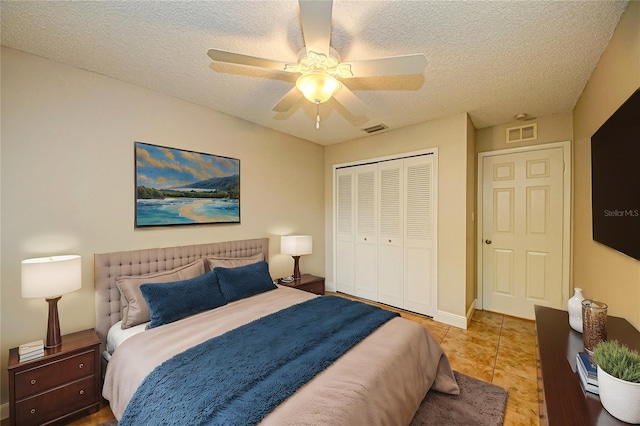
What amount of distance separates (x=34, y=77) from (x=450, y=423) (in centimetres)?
393

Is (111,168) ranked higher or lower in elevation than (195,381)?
higher

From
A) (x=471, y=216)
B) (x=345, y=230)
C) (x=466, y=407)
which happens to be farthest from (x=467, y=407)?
(x=345, y=230)

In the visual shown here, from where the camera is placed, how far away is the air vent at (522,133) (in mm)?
3340

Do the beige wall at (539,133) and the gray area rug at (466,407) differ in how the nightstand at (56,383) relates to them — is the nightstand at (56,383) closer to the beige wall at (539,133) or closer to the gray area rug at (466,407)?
the gray area rug at (466,407)

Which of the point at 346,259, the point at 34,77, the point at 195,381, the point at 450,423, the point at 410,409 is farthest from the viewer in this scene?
the point at 346,259

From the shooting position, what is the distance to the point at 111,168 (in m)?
2.33

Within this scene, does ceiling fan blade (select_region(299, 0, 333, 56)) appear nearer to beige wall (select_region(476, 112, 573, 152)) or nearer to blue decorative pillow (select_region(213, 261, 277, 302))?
blue decorative pillow (select_region(213, 261, 277, 302))

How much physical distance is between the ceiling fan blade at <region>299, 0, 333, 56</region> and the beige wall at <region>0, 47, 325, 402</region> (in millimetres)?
1917

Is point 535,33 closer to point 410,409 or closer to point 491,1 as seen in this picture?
point 491,1

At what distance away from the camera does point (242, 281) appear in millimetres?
2670

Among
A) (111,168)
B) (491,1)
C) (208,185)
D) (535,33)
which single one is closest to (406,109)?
(535,33)

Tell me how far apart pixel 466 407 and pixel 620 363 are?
131 cm

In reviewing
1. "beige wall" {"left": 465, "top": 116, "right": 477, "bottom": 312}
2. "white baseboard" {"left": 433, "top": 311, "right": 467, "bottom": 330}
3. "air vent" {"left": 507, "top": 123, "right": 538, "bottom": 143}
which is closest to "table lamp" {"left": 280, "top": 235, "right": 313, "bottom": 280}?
"white baseboard" {"left": 433, "top": 311, "right": 467, "bottom": 330}

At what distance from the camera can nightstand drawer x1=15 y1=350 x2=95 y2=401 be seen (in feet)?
5.38
